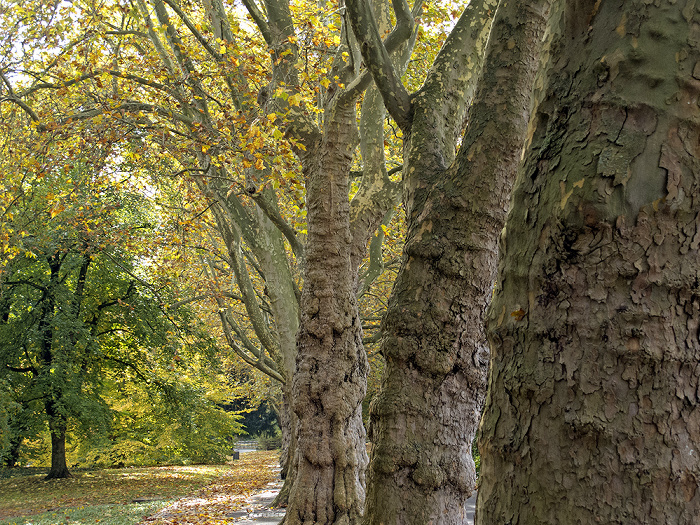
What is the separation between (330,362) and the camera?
627 centimetres

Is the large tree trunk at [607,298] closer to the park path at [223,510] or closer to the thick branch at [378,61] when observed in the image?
the thick branch at [378,61]

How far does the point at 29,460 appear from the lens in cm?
2262

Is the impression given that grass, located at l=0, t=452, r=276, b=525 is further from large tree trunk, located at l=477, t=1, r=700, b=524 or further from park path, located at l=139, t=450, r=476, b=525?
large tree trunk, located at l=477, t=1, r=700, b=524

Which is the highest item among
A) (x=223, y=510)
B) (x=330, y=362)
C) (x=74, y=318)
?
(x=74, y=318)

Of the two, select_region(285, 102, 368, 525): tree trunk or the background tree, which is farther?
the background tree

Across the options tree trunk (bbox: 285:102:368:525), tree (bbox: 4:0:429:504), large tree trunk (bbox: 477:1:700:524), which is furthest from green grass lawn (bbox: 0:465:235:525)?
large tree trunk (bbox: 477:1:700:524)

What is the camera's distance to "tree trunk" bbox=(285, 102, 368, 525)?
19.4 ft

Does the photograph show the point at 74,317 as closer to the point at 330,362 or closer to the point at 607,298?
the point at 330,362

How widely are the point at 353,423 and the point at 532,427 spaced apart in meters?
4.84

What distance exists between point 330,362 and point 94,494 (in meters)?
12.5

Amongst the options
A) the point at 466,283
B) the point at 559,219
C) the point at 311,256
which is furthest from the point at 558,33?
the point at 311,256

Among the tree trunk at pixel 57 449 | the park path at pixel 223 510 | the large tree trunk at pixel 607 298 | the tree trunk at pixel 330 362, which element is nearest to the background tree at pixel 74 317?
the tree trunk at pixel 57 449

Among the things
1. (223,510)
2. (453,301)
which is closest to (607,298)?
(453,301)

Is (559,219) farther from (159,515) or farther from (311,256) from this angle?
(159,515)
